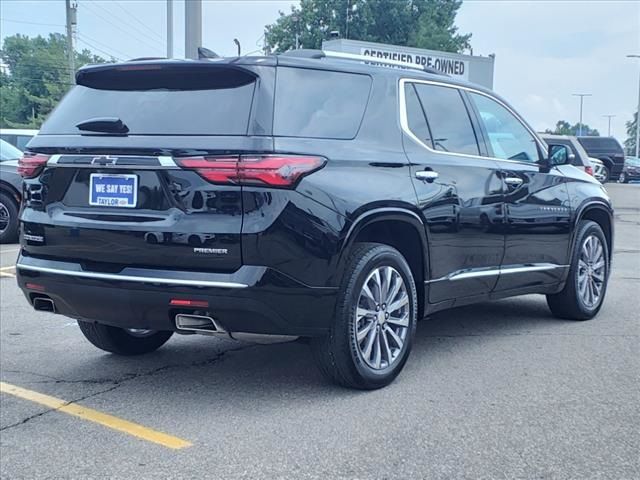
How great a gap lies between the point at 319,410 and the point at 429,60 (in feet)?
90.0

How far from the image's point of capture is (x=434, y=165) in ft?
16.6

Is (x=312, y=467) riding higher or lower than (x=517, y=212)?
lower

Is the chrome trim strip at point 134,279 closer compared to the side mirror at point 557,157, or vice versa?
the chrome trim strip at point 134,279

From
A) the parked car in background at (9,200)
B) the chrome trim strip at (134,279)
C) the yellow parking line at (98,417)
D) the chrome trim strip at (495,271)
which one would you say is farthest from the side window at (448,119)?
the parked car in background at (9,200)

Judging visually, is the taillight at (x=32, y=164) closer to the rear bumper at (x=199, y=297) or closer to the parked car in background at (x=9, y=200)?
the rear bumper at (x=199, y=297)

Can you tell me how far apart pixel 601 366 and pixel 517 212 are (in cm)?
121

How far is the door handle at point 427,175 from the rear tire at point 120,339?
6.71 feet

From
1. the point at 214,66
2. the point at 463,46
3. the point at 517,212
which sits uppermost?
the point at 463,46

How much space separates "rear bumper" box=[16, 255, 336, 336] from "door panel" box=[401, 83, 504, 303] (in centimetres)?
104

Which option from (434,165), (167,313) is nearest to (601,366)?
(434,165)

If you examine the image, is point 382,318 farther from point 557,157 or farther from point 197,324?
point 557,157

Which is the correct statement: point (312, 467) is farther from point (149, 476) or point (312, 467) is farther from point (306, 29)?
point (306, 29)

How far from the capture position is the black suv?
4.10 metres

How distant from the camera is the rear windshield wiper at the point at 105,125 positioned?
14.4 feet
